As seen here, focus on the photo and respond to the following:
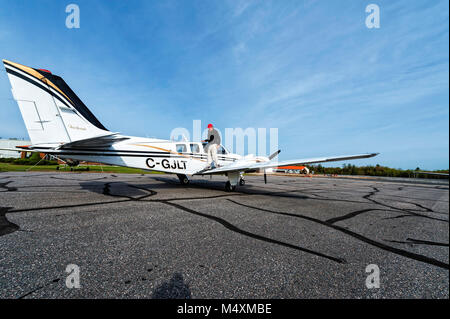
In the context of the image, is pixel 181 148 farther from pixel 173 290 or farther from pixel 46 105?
pixel 173 290

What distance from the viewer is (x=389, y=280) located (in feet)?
7.18

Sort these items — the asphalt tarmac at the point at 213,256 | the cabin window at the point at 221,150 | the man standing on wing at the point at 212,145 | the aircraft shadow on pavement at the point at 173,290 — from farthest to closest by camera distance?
the cabin window at the point at 221,150 < the man standing on wing at the point at 212,145 < the asphalt tarmac at the point at 213,256 < the aircraft shadow on pavement at the point at 173,290

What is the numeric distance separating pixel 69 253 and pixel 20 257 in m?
0.52

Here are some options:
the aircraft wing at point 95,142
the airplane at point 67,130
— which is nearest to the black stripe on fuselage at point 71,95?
the airplane at point 67,130

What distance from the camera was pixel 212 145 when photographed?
10062 millimetres

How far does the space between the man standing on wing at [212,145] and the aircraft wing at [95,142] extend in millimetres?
4372

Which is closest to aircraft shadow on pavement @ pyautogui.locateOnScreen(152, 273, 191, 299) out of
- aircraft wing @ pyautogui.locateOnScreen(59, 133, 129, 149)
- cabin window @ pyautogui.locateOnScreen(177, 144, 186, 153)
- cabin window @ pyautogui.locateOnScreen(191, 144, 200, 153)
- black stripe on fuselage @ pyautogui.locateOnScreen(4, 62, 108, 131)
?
aircraft wing @ pyautogui.locateOnScreen(59, 133, 129, 149)

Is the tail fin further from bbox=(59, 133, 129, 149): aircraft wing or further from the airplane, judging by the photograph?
bbox=(59, 133, 129, 149): aircraft wing

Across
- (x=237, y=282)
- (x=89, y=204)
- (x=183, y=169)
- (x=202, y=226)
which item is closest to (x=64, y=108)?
(x=89, y=204)

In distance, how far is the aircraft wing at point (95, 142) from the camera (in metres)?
6.35

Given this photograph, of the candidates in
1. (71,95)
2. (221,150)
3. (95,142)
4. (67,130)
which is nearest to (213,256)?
(95,142)

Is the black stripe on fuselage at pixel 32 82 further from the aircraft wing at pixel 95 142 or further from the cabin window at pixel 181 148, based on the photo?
the cabin window at pixel 181 148

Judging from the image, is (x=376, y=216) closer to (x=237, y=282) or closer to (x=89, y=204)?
(x=237, y=282)
